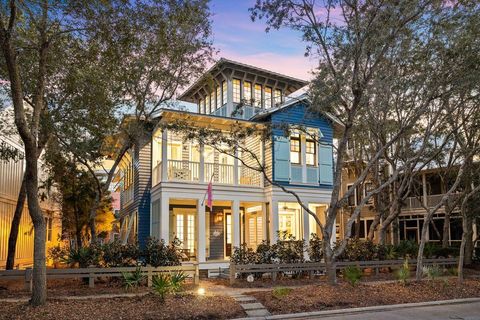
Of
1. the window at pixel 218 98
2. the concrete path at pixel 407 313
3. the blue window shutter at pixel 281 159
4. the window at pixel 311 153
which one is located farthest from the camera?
the window at pixel 218 98

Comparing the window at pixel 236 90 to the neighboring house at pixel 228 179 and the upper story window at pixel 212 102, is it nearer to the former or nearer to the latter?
the neighboring house at pixel 228 179

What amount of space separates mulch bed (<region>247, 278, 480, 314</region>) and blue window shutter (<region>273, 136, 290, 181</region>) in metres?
7.90

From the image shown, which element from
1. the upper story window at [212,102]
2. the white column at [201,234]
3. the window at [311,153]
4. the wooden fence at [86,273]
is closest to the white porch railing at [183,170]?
the white column at [201,234]

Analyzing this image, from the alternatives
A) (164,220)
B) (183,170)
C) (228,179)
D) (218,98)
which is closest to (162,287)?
(164,220)

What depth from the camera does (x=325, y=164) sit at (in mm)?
23172

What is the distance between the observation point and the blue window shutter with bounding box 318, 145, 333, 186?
22906mm

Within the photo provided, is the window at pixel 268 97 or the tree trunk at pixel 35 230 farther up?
the window at pixel 268 97

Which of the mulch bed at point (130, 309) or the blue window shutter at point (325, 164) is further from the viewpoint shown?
the blue window shutter at point (325, 164)

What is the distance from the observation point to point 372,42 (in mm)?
13828

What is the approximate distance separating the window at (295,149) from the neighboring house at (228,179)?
49 millimetres

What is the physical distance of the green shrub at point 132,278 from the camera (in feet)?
46.2

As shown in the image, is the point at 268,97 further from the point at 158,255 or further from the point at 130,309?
the point at 130,309

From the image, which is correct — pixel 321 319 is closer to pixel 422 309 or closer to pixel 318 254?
pixel 422 309

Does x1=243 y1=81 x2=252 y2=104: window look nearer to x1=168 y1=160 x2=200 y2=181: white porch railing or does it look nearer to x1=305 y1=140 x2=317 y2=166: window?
x1=305 y1=140 x2=317 y2=166: window
